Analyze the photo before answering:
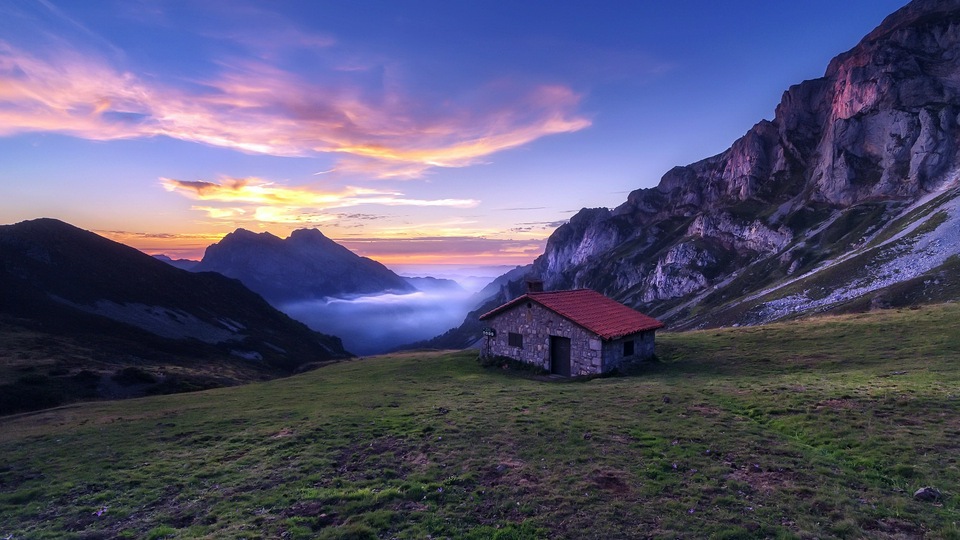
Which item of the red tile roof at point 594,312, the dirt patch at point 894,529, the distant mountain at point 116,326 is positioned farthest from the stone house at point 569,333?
the distant mountain at point 116,326

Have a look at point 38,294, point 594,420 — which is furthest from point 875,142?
point 38,294

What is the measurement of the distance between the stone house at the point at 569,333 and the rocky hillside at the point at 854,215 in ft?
153

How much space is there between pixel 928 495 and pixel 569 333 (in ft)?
79.3

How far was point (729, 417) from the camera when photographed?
1948cm

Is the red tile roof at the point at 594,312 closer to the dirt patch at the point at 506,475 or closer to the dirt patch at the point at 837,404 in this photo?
the dirt patch at the point at 837,404

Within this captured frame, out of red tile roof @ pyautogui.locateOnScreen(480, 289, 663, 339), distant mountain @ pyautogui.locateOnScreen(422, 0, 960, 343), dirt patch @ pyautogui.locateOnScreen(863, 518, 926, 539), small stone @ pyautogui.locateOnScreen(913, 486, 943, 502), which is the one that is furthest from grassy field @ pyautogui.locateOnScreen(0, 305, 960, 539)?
distant mountain @ pyautogui.locateOnScreen(422, 0, 960, 343)

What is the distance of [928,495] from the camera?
38.1 feet

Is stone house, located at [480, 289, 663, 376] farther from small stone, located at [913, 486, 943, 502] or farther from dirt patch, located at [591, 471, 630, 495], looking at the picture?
small stone, located at [913, 486, 943, 502]

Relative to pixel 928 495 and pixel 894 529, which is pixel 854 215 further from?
pixel 894 529

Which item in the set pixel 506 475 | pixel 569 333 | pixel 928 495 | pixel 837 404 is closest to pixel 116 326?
pixel 569 333

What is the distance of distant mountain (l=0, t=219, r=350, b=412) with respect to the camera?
136ft

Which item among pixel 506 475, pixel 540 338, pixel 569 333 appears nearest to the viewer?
pixel 506 475

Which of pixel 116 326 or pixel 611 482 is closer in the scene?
pixel 611 482

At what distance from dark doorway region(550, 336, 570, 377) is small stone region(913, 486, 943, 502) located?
79.4ft
